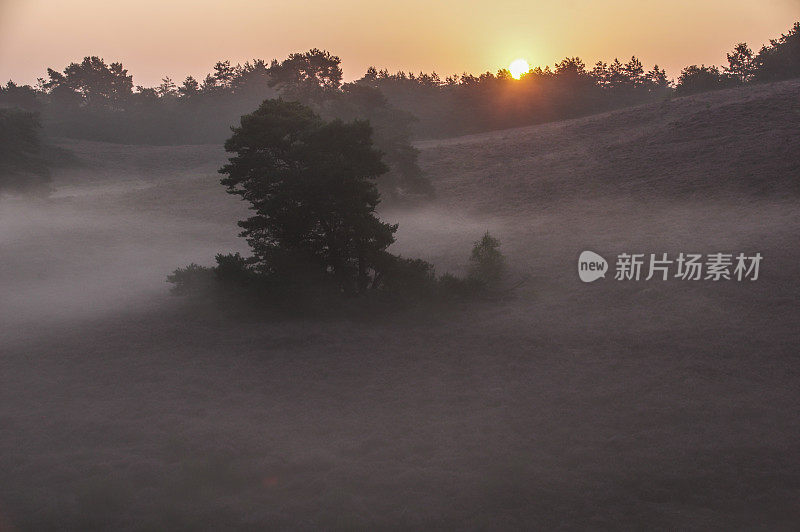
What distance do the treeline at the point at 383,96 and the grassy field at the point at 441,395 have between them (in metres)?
13.8

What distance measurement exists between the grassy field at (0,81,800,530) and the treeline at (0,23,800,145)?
45.3ft

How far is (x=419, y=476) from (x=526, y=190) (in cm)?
3476

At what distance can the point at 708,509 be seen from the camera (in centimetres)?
1129

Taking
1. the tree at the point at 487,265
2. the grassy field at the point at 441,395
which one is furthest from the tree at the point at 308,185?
the tree at the point at 487,265

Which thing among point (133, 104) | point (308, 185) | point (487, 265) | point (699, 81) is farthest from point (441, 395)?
point (133, 104)

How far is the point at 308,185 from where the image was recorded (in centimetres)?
2373

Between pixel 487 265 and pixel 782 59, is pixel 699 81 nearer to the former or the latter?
pixel 782 59

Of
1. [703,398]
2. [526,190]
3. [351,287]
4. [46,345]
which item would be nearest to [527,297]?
Result: [351,287]

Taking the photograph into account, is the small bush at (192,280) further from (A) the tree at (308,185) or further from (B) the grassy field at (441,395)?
(A) the tree at (308,185)

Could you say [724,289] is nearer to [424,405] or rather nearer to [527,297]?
[527,297]

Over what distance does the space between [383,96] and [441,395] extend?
1212 inches

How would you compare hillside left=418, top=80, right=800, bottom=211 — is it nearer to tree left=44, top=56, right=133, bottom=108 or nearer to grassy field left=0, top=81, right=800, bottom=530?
grassy field left=0, top=81, right=800, bottom=530

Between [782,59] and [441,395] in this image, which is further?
[782,59]

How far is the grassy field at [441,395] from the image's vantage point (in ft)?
38.6
